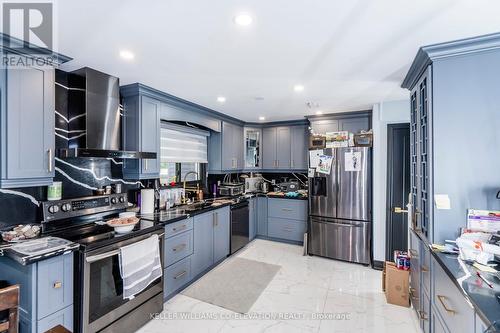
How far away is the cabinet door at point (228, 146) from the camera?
13.9 ft

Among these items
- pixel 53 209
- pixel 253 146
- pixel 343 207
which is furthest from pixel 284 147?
pixel 53 209

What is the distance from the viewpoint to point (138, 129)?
2.69 m

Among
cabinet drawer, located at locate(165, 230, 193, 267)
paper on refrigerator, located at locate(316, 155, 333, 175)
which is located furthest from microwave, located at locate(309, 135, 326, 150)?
cabinet drawer, located at locate(165, 230, 193, 267)

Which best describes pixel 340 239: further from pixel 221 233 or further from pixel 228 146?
pixel 228 146

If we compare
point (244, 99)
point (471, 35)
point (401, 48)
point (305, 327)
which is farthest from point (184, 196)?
point (471, 35)

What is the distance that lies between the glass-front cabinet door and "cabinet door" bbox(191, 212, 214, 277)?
192 centimetres

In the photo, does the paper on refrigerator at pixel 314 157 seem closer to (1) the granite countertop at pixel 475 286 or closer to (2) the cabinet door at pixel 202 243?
(2) the cabinet door at pixel 202 243

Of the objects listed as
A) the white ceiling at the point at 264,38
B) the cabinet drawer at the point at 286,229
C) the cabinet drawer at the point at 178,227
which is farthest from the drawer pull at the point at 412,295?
the cabinet drawer at the point at 178,227

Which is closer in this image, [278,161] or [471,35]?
[471,35]

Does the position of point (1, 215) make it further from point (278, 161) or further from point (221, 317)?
point (278, 161)

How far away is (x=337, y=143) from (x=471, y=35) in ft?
7.22

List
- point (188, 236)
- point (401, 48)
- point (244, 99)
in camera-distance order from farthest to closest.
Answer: point (244, 99) → point (188, 236) → point (401, 48)

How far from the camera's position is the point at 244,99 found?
10.7ft

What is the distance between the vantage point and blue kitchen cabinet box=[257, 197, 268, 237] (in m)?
4.56
